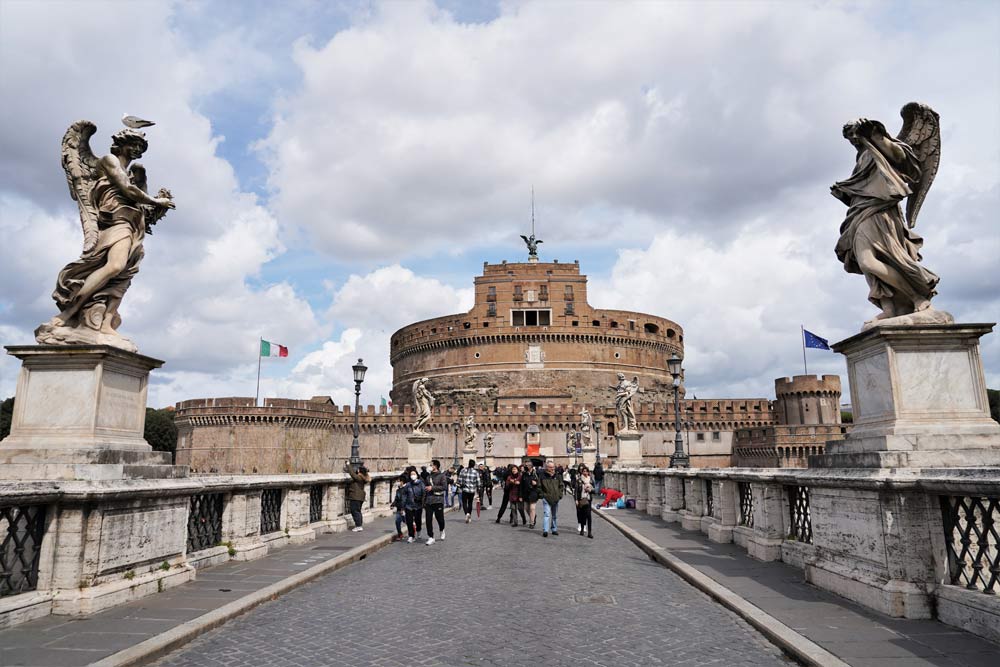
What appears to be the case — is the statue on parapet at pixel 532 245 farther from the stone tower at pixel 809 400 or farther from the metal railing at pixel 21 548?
the metal railing at pixel 21 548

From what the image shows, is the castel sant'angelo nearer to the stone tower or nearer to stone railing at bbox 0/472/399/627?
the stone tower

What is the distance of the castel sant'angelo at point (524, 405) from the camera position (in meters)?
56.2

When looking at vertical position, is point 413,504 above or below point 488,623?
above

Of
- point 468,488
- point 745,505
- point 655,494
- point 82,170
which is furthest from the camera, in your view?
point 655,494

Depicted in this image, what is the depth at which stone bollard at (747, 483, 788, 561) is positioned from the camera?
27.3 feet

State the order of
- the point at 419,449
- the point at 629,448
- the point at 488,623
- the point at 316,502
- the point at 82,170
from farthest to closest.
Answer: the point at 629,448, the point at 419,449, the point at 316,502, the point at 82,170, the point at 488,623

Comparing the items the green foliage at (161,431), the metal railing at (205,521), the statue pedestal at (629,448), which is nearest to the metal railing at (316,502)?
the metal railing at (205,521)

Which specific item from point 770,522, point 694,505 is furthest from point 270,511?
point 694,505

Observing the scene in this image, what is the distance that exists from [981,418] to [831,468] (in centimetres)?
131

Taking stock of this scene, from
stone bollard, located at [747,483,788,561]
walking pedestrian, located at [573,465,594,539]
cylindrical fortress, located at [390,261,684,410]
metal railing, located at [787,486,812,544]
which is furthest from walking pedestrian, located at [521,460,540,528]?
cylindrical fortress, located at [390,261,684,410]

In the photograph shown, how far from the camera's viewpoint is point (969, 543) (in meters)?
4.88

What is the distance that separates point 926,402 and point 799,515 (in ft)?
8.52

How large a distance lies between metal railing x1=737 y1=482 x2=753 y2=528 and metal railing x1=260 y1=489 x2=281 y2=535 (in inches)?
A: 284

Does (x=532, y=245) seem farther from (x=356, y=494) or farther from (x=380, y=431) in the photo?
(x=356, y=494)
